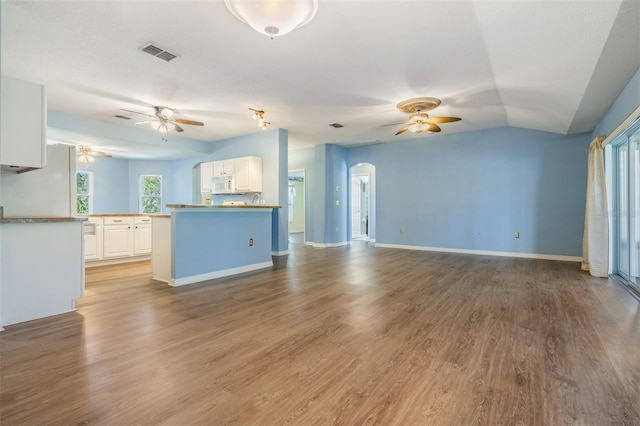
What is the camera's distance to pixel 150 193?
9539mm

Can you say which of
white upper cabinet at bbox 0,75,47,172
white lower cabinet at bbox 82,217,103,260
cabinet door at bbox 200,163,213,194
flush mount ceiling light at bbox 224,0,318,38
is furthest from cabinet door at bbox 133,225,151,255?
flush mount ceiling light at bbox 224,0,318,38

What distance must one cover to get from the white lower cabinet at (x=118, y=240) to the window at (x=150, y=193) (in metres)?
4.07

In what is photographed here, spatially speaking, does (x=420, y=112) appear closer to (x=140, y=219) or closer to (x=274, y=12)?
(x=274, y=12)

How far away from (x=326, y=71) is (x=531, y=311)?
3.33 meters

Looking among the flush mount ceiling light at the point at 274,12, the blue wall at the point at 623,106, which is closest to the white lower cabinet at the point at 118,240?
the flush mount ceiling light at the point at 274,12

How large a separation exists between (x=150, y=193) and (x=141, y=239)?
430 centimetres

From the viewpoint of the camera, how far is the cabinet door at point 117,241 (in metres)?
5.38

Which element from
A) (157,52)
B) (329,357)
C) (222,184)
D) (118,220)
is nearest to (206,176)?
(222,184)

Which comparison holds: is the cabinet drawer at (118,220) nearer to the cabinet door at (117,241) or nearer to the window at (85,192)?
the cabinet door at (117,241)

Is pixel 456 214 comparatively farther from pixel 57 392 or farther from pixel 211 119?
pixel 57 392

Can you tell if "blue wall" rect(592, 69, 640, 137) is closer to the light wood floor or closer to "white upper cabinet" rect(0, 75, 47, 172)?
the light wood floor

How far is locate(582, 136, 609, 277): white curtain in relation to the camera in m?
4.32

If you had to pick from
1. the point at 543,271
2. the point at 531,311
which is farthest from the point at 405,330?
the point at 543,271

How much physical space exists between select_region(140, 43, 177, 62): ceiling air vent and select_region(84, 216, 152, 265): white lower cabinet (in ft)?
11.3
